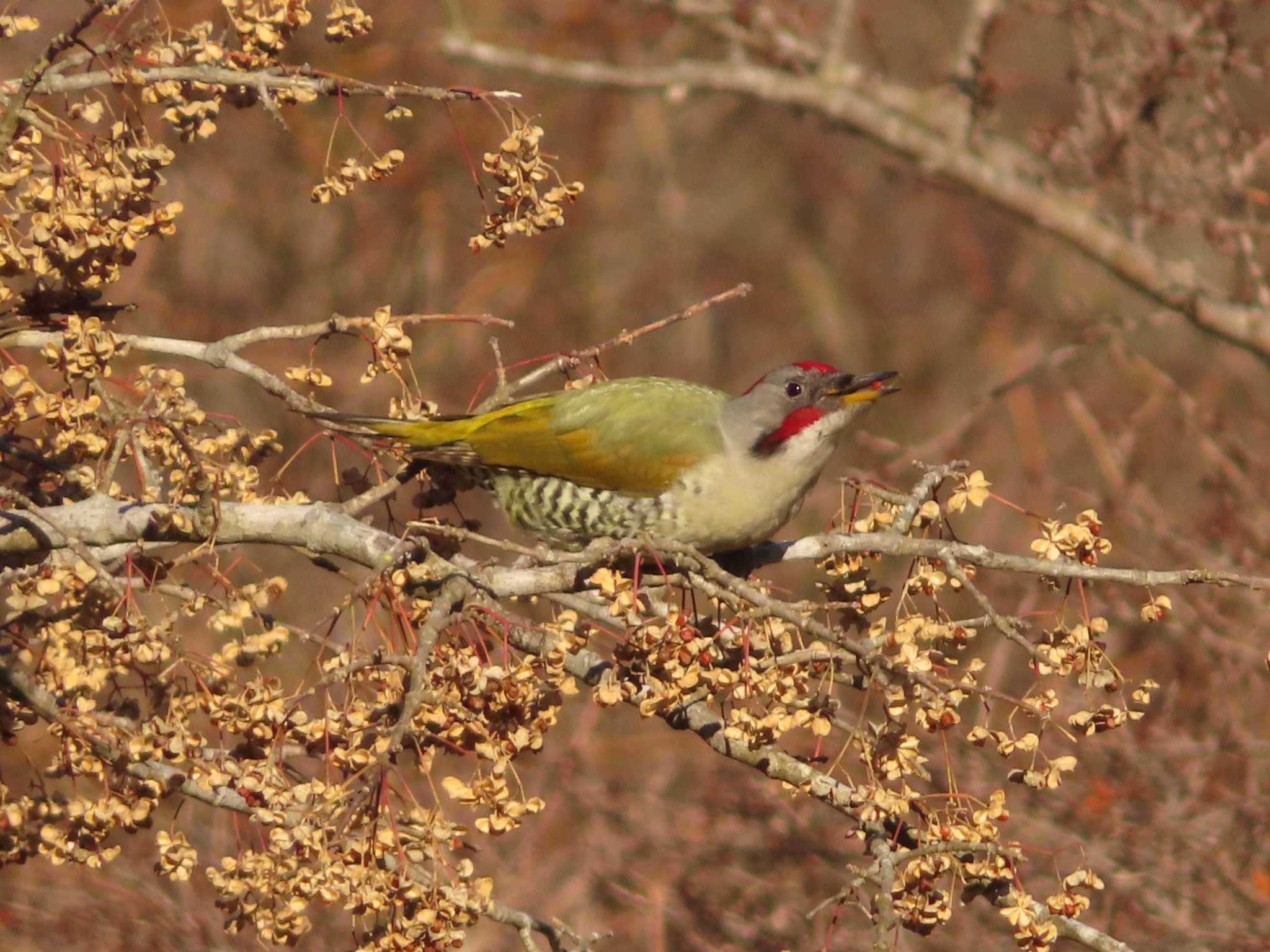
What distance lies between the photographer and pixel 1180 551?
7.03 meters

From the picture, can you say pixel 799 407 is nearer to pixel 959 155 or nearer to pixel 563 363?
pixel 563 363

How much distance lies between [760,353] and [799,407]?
9.78 meters

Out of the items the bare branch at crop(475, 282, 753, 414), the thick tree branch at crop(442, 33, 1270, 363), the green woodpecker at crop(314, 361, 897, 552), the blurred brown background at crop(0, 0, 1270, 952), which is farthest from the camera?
the thick tree branch at crop(442, 33, 1270, 363)

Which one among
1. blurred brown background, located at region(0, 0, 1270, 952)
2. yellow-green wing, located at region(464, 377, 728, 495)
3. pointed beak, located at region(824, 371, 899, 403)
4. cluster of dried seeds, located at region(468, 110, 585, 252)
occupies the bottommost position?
blurred brown background, located at region(0, 0, 1270, 952)

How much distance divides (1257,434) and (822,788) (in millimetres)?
5993

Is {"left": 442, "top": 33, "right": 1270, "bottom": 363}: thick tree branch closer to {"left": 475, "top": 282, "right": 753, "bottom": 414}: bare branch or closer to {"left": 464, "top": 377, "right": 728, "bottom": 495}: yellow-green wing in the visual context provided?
{"left": 464, "top": 377, "right": 728, "bottom": 495}: yellow-green wing

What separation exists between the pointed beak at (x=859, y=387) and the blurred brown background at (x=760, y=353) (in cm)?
133

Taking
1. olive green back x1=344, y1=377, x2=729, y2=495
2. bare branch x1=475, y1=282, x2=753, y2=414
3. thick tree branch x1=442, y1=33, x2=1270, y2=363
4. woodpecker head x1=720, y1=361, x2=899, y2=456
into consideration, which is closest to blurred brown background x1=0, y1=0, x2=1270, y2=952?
thick tree branch x1=442, y1=33, x2=1270, y2=363

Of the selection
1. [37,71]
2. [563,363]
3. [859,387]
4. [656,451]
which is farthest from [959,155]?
[37,71]

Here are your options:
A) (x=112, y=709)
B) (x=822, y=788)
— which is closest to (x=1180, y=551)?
(x=822, y=788)

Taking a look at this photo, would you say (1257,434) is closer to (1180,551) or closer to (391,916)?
(1180,551)

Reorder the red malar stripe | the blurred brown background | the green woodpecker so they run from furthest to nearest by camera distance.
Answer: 1. the blurred brown background
2. the red malar stripe
3. the green woodpecker

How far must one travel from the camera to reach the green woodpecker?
4582mm

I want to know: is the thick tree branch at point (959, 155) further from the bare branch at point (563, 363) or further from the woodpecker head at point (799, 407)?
the bare branch at point (563, 363)
